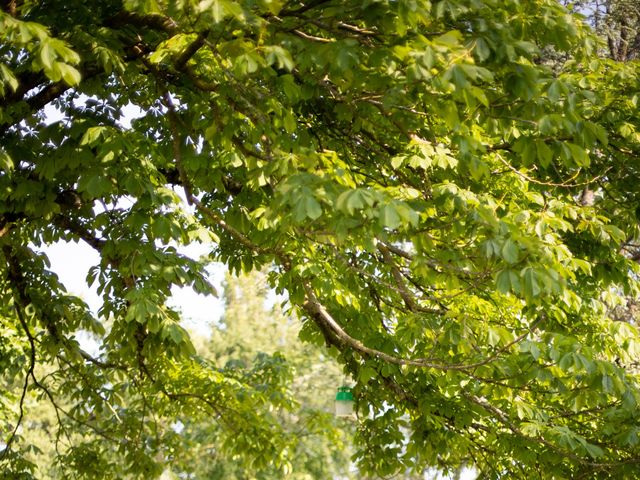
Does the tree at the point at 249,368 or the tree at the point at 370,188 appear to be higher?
the tree at the point at 249,368

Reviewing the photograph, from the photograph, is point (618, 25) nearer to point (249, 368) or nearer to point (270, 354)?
point (270, 354)

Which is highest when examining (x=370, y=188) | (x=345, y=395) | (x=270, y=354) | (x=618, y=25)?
(x=270, y=354)

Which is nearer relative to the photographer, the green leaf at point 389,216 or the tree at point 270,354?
the green leaf at point 389,216

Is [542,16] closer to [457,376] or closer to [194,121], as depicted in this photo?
[194,121]

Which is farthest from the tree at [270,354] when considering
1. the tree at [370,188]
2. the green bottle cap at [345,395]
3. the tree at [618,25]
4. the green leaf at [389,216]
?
the green leaf at [389,216]

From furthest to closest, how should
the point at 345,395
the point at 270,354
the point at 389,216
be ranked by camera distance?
the point at 270,354 < the point at 345,395 < the point at 389,216

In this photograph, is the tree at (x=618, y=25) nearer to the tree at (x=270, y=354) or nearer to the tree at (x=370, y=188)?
the tree at (x=370, y=188)

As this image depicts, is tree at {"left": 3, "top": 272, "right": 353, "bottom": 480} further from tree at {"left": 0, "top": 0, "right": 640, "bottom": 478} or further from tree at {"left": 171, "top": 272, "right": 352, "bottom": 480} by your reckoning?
tree at {"left": 0, "top": 0, "right": 640, "bottom": 478}

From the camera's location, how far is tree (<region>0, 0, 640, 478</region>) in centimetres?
395

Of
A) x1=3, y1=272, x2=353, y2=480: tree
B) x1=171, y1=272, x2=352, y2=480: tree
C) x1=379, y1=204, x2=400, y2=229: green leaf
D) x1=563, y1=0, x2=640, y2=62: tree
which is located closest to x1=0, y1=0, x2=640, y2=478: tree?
x1=379, y1=204, x2=400, y2=229: green leaf

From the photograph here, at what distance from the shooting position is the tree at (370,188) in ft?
13.0

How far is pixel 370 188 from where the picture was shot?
12.6 feet

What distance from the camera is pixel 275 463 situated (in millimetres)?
8273

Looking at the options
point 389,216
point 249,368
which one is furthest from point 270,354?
point 389,216
